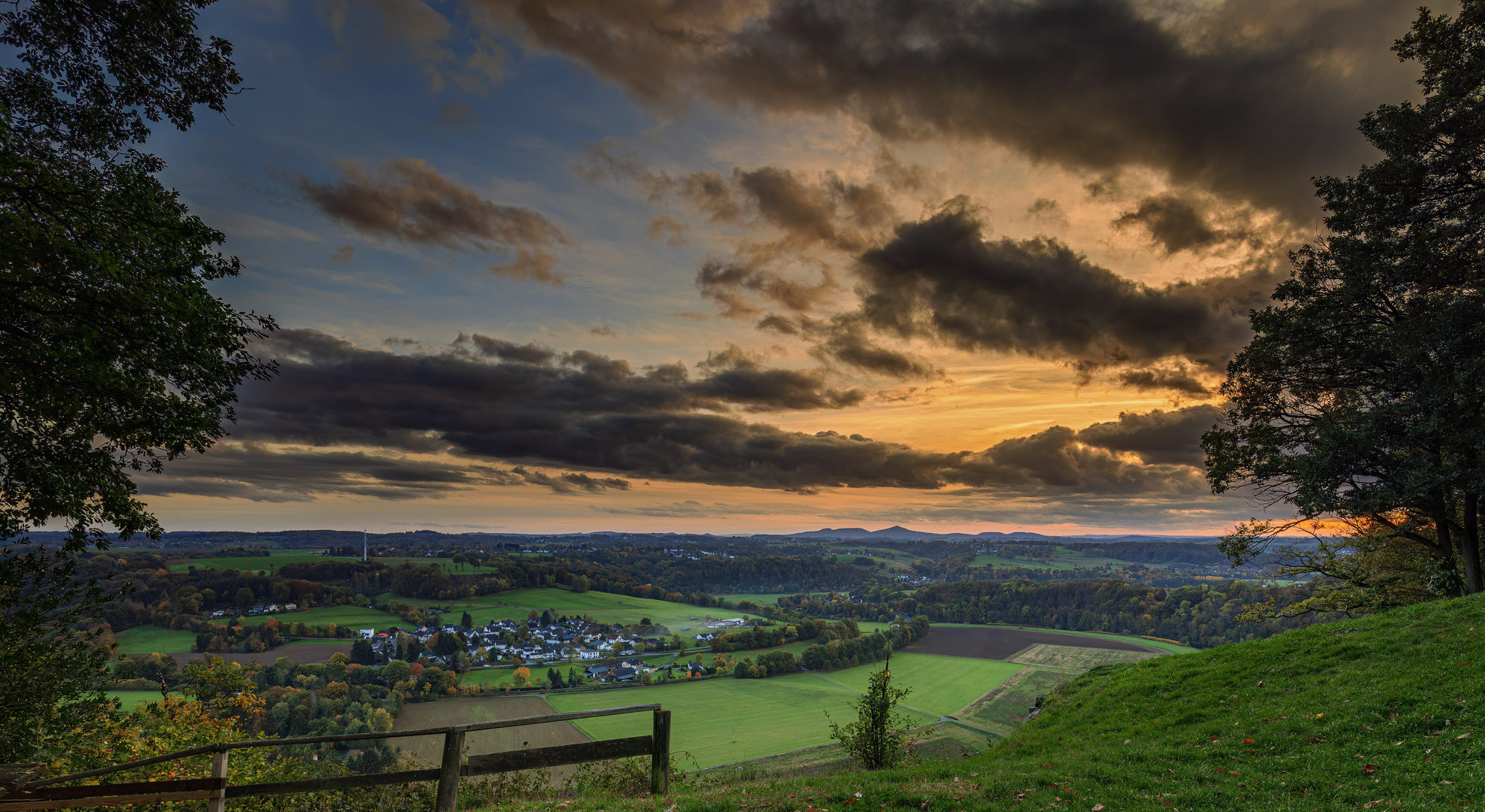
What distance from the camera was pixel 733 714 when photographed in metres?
78.0

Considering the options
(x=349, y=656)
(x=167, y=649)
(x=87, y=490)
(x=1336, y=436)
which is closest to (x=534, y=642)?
(x=349, y=656)

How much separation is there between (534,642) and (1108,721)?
12438cm

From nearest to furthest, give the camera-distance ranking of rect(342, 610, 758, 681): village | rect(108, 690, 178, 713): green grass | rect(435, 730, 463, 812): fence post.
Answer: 1. rect(435, 730, 463, 812): fence post
2. rect(108, 690, 178, 713): green grass
3. rect(342, 610, 758, 681): village

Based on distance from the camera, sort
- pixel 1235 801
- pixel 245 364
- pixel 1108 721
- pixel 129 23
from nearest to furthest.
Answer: pixel 1235 801 → pixel 129 23 → pixel 245 364 → pixel 1108 721

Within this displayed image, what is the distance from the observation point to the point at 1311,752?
11.3m

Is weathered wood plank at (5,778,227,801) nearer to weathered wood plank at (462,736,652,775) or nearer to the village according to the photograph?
weathered wood plank at (462,736,652,775)

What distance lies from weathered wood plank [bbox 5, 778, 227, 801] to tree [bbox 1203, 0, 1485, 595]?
35100 mm

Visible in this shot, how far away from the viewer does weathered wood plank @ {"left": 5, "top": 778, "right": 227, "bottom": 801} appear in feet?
21.4

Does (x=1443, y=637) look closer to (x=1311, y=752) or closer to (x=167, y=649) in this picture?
(x=1311, y=752)

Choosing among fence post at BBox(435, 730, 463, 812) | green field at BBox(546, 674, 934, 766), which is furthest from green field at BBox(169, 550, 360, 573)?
fence post at BBox(435, 730, 463, 812)

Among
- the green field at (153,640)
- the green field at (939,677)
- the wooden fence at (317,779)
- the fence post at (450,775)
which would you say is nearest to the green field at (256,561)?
the green field at (153,640)

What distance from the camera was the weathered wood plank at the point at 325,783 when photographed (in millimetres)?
8078

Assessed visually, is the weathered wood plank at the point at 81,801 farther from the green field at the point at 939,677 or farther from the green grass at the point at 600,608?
the green grass at the point at 600,608

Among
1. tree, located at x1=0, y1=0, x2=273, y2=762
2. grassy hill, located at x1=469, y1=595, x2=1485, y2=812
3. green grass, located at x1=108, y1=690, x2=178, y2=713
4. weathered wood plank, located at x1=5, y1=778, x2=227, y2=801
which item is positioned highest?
tree, located at x1=0, y1=0, x2=273, y2=762
